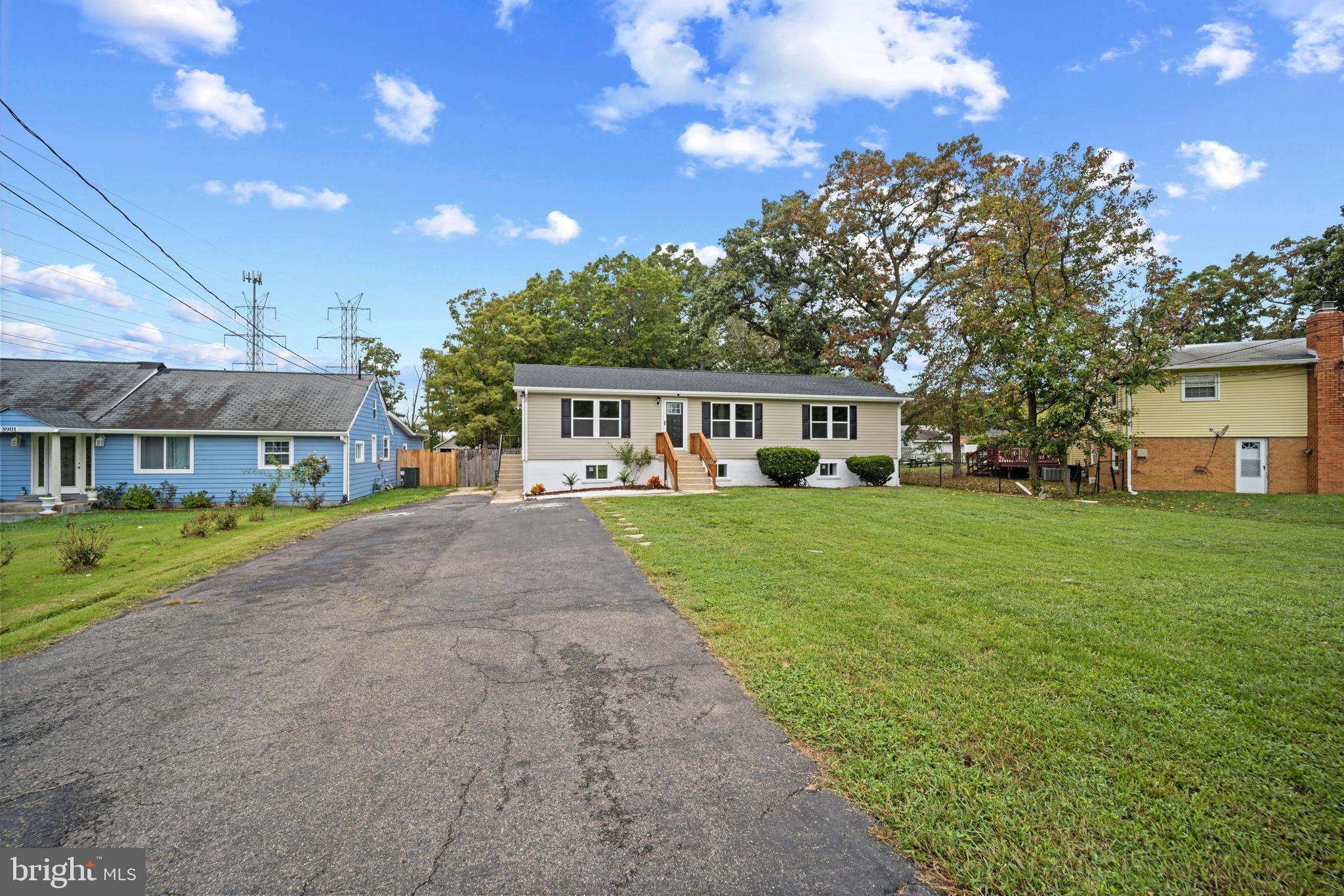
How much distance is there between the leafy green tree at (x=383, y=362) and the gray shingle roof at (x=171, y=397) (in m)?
17.2

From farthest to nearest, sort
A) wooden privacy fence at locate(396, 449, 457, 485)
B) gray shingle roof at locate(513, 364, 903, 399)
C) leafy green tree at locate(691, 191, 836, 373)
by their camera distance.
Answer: leafy green tree at locate(691, 191, 836, 373)
wooden privacy fence at locate(396, 449, 457, 485)
gray shingle roof at locate(513, 364, 903, 399)

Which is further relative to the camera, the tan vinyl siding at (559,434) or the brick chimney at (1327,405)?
the tan vinyl siding at (559,434)

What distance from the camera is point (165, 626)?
477 centimetres

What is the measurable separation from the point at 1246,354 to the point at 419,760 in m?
25.1

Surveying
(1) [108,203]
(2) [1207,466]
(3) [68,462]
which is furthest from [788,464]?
(3) [68,462]

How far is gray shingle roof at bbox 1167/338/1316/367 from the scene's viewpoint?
1658 cm

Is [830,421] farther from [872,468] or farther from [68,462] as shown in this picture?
[68,462]

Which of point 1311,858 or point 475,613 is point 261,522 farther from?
point 1311,858

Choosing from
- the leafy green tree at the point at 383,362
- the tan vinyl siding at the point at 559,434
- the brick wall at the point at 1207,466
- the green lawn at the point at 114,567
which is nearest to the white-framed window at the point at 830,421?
the tan vinyl siding at the point at 559,434

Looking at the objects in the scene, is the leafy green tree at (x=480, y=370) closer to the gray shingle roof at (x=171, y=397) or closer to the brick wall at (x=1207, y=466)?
the gray shingle roof at (x=171, y=397)

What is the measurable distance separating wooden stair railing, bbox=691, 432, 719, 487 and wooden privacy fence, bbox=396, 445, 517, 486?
877cm

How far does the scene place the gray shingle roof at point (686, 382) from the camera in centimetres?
1802

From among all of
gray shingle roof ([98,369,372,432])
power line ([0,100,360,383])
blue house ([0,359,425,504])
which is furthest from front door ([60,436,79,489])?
power line ([0,100,360,383])

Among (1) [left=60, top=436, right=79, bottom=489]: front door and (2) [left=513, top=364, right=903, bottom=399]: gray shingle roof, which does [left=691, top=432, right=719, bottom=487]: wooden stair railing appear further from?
(1) [left=60, top=436, right=79, bottom=489]: front door
